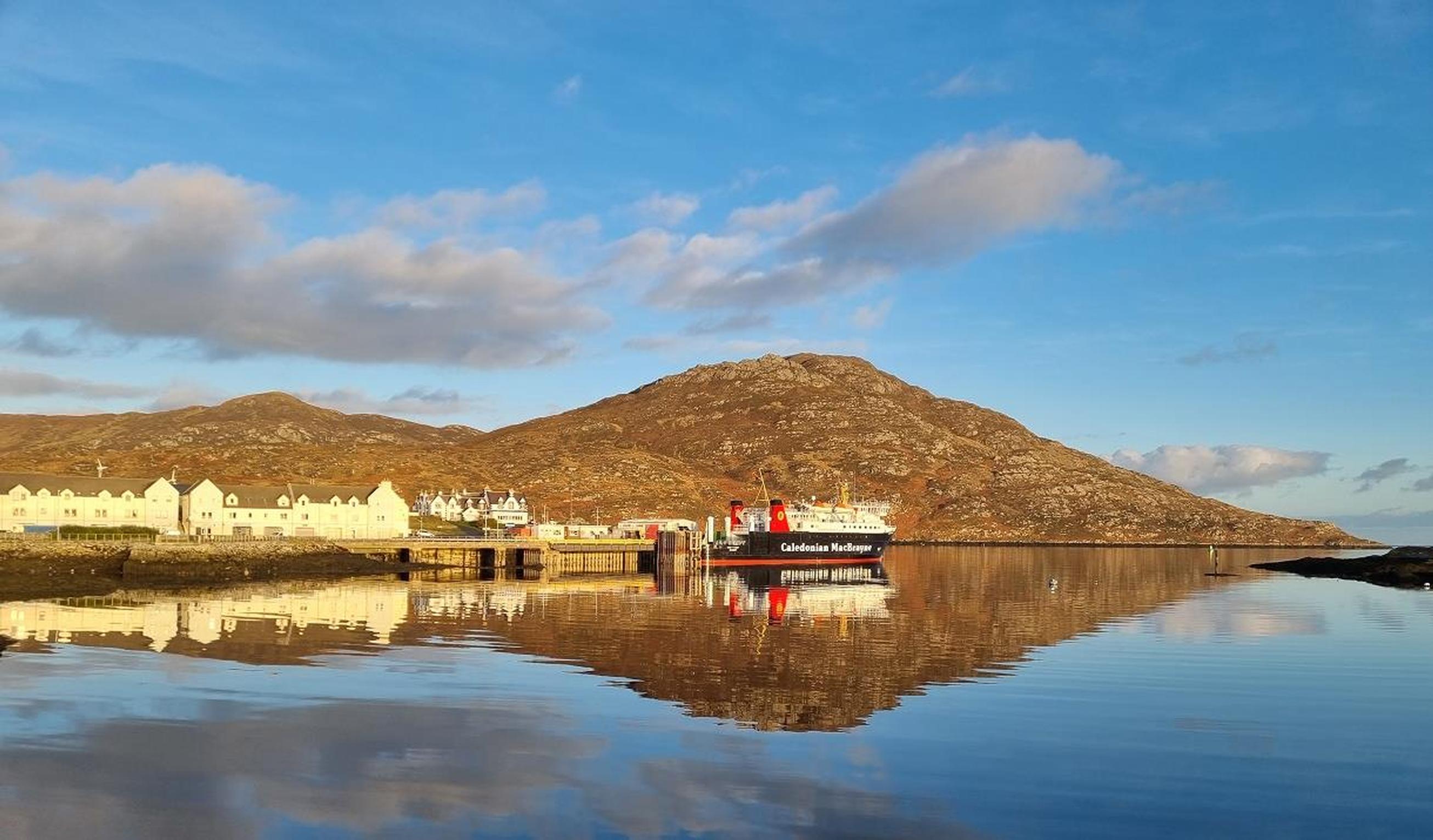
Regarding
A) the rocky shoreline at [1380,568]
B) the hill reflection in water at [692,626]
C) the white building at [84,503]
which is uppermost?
the white building at [84,503]

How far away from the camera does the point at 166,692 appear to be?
3000 centimetres

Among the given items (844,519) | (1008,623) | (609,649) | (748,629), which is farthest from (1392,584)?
(609,649)

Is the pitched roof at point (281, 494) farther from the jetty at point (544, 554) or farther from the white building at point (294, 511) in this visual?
the jetty at point (544, 554)

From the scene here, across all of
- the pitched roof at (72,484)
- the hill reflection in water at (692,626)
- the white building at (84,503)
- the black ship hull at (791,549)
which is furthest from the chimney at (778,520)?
the pitched roof at (72,484)

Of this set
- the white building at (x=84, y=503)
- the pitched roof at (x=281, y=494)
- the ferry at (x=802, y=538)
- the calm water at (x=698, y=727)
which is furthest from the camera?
the ferry at (x=802, y=538)

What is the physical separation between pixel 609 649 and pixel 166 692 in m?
17.6

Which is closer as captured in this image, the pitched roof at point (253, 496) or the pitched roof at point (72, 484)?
the pitched roof at point (72, 484)

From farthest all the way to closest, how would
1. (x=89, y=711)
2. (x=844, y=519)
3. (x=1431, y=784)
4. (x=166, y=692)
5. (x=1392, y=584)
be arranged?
(x=844, y=519) → (x=1392, y=584) → (x=166, y=692) → (x=89, y=711) → (x=1431, y=784)

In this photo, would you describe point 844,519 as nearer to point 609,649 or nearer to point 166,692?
point 609,649

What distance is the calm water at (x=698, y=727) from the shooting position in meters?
18.7

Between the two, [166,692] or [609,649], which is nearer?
[166,692]

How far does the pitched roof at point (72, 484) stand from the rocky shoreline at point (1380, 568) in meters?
135

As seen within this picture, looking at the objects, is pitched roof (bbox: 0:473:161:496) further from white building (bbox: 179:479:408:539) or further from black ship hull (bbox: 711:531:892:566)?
black ship hull (bbox: 711:531:892:566)

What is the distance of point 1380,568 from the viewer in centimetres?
12088
